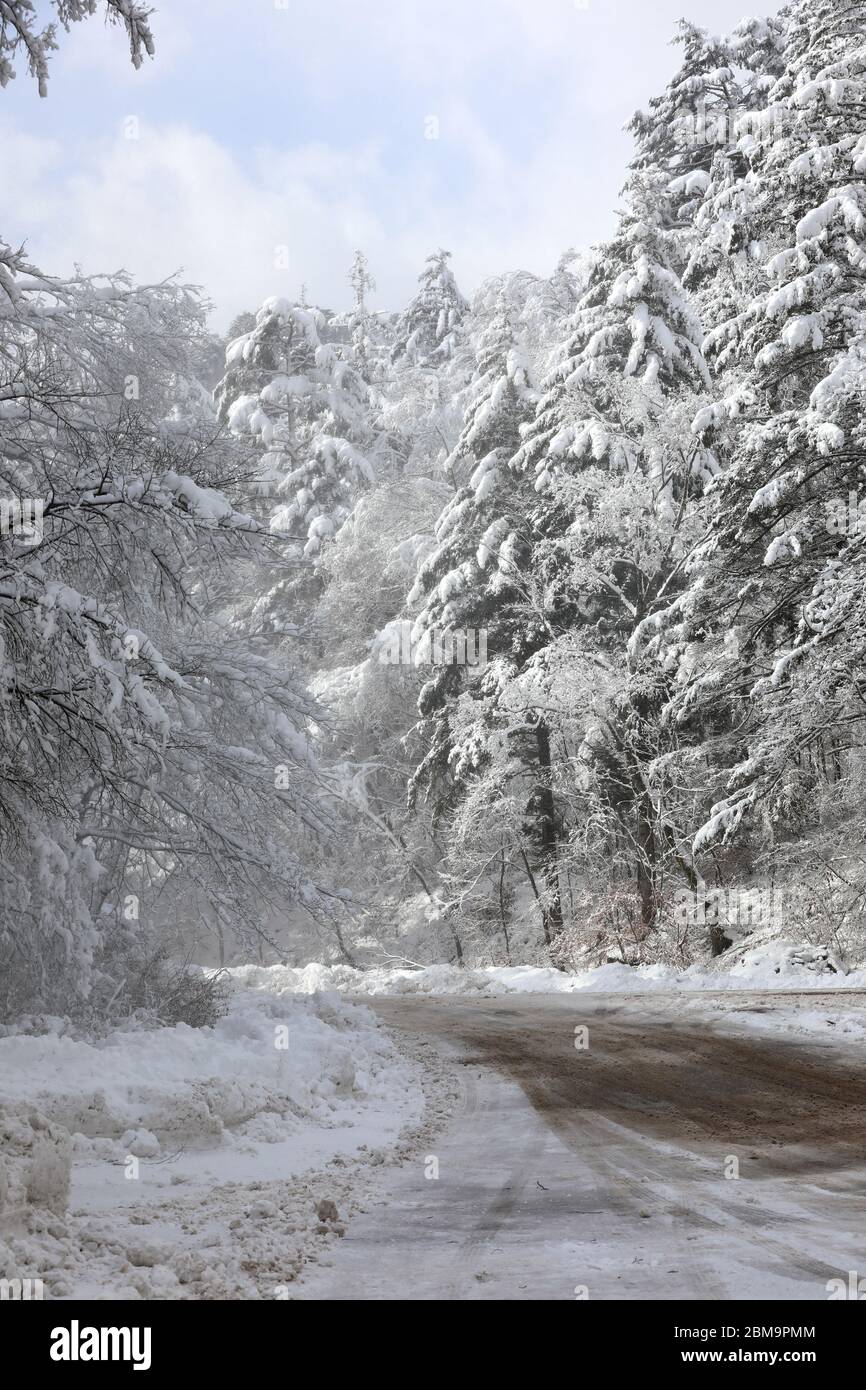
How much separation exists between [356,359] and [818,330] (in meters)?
34.7

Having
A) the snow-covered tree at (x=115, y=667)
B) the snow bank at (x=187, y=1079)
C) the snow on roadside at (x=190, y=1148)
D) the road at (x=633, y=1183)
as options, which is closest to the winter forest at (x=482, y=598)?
the snow-covered tree at (x=115, y=667)

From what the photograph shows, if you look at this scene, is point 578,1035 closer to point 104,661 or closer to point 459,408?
point 104,661

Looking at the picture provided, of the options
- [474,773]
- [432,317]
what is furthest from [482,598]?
[432,317]

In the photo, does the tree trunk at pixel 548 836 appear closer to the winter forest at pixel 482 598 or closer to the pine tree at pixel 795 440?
the winter forest at pixel 482 598

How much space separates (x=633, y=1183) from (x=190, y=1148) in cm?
289

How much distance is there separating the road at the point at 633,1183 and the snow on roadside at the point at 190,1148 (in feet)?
1.27

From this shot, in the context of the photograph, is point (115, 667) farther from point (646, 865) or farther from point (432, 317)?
point (432, 317)

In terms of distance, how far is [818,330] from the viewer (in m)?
15.0

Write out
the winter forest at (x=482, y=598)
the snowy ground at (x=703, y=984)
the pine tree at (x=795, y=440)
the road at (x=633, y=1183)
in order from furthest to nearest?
the pine tree at (x=795, y=440), the snowy ground at (x=703, y=984), the winter forest at (x=482, y=598), the road at (x=633, y=1183)

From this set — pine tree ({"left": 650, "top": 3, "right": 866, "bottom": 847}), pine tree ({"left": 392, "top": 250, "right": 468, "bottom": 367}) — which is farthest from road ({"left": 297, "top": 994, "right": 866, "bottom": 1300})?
pine tree ({"left": 392, "top": 250, "right": 468, "bottom": 367})

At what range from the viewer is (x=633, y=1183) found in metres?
6.29

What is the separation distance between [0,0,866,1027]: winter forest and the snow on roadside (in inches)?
59.9

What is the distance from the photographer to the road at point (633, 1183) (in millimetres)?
4598

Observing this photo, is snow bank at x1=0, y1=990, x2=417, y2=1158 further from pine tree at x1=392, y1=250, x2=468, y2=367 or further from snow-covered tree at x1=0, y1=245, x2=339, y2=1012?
pine tree at x1=392, y1=250, x2=468, y2=367
